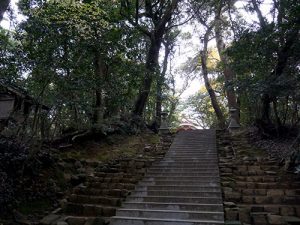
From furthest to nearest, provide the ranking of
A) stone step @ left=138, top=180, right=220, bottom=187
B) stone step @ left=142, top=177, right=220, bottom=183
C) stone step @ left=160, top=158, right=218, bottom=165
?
stone step @ left=160, top=158, right=218, bottom=165 < stone step @ left=142, top=177, right=220, bottom=183 < stone step @ left=138, top=180, right=220, bottom=187

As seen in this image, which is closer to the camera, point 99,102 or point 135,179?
point 135,179

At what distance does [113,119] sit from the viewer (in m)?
13.4

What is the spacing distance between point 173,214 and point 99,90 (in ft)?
17.1

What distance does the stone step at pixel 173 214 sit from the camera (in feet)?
20.9

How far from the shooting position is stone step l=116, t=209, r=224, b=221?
6.36m

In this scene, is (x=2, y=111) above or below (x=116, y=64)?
below

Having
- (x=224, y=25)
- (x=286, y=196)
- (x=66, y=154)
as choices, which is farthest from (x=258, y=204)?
Answer: (x=224, y=25)

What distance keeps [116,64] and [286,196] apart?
6.97 m

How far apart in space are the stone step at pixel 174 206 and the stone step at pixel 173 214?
0.24m

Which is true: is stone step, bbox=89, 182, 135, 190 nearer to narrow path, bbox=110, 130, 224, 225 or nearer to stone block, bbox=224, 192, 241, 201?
narrow path, bbox=110, 130, 224, 225

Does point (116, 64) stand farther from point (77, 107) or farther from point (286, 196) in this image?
point (286, 196)

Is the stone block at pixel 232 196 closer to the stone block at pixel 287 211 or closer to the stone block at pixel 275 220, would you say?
the stone block at pixel 287 211

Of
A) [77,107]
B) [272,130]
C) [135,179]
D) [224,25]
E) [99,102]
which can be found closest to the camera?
[135,179]

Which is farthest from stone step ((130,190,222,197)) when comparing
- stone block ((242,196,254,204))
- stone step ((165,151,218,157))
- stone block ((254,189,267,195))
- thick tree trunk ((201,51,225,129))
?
thick tree trunk ((201,51,225,129))
